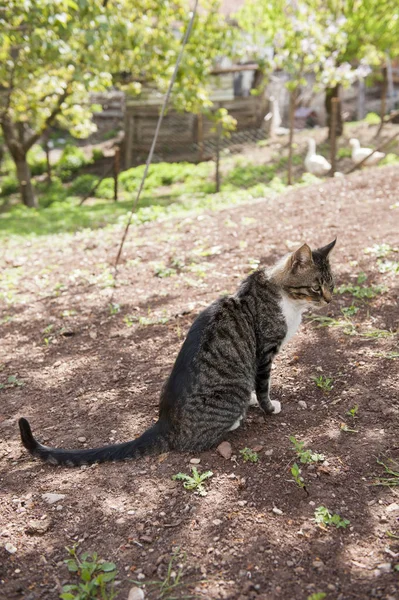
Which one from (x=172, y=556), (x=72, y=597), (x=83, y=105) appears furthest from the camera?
(x=83, y=105)

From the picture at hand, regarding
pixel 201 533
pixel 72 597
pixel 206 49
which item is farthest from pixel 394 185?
pixel 72 597

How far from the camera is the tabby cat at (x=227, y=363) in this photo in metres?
3.73

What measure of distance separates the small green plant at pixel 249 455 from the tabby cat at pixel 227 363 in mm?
215

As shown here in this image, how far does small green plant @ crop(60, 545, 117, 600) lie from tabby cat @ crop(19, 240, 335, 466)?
0.84 metres

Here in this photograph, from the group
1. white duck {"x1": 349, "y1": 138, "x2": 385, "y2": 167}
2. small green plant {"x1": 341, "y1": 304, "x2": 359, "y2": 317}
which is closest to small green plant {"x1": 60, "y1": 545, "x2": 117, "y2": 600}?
small green plant {"x1": 341, "y1": 304, "x2": 359, "y2": 317}

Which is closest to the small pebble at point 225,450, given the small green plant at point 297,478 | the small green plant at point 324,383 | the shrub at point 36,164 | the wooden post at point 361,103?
the small green plant at point 297,478

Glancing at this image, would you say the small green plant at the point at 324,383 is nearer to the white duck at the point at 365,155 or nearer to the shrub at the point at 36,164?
the white duck at the point at 365,155

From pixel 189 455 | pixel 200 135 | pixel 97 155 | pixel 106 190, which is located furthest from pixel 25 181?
pixel 189 455

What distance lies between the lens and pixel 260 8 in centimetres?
1773

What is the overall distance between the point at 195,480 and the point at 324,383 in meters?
1.56

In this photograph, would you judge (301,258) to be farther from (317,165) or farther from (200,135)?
(200,135)

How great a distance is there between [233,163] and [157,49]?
20.0ft

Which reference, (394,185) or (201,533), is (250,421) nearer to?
(201,533)

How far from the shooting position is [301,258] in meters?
4.11
